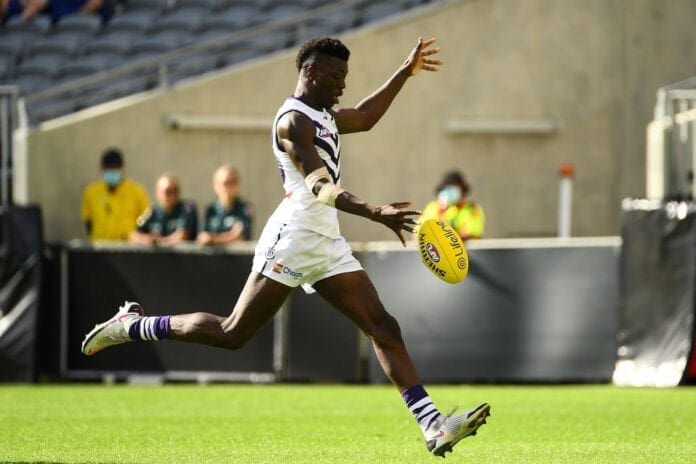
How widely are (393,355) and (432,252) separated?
2.14 ft

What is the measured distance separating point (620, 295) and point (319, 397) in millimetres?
3393

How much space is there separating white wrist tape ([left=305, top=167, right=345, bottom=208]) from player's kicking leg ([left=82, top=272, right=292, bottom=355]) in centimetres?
74

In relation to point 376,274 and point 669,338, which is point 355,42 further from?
point 669,338

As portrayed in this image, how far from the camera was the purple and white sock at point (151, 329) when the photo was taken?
808 cm

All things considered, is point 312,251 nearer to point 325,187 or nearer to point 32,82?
point 325,187

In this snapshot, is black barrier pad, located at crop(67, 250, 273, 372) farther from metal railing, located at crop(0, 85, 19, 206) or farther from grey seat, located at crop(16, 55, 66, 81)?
grey seat, located at crop(16, 55, 66, 81)

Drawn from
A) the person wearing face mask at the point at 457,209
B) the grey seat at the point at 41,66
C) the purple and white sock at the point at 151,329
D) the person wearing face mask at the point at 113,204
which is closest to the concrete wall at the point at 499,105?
the person wearing face mask at the point at 113,204

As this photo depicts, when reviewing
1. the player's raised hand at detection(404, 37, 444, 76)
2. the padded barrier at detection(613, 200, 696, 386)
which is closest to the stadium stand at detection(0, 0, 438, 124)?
the padded barrier at detection(613, 200, 696, 386)

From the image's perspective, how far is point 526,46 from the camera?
58.7ft

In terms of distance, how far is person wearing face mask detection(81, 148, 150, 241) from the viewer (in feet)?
49.6

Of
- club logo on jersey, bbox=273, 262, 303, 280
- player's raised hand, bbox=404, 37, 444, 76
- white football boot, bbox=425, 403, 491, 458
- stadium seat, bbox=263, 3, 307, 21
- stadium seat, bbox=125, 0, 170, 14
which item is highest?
stadium seat, bbox=125, 0, 170, 14

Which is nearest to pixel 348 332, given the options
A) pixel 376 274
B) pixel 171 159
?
pixel 376 274

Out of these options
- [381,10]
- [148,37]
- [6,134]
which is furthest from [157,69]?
[6,134]

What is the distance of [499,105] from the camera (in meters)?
17.9
